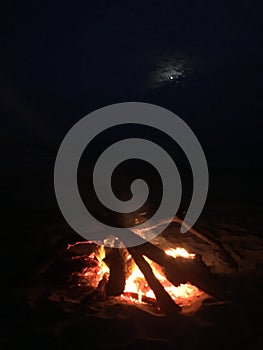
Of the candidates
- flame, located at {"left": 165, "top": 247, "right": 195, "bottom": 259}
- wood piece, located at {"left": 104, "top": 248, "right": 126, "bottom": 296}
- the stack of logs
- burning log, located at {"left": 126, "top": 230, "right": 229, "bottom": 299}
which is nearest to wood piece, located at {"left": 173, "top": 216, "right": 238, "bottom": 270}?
flame, located at {"left": 165, "top": 247, "right": 195, "bottom": 259}

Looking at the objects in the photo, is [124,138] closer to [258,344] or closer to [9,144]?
[9,144]

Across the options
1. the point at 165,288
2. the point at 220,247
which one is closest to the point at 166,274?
the point at 165,288

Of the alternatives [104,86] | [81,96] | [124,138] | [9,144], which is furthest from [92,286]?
[104,86]

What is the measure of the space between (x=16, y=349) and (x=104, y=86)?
3459 centimetres

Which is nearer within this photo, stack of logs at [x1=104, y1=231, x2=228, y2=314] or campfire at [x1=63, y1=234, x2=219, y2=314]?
stack of logs at [x1=104, y1=231, x2=228, y2=314]

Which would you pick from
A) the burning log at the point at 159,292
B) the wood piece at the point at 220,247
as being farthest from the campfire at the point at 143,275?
the wood piece at the point at 220,247

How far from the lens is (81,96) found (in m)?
32.4

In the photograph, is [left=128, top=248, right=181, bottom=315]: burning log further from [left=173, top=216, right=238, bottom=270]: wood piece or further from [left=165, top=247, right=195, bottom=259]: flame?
[left=173, top=216, right=238, bottom=270]: wood piece

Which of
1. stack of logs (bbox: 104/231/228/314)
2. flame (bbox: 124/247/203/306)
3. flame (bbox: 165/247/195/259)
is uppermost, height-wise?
flame (bbox: 165/247/195/259)

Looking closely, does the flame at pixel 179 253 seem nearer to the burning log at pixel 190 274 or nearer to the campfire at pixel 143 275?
the campfire at pixel 143 275

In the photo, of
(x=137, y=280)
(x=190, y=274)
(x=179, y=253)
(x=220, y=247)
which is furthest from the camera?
(x=220, y=247)

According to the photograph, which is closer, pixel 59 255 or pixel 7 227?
pixel 59 255

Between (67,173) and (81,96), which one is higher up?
(81,96)

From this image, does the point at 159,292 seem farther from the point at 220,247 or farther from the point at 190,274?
the point at 220,247
